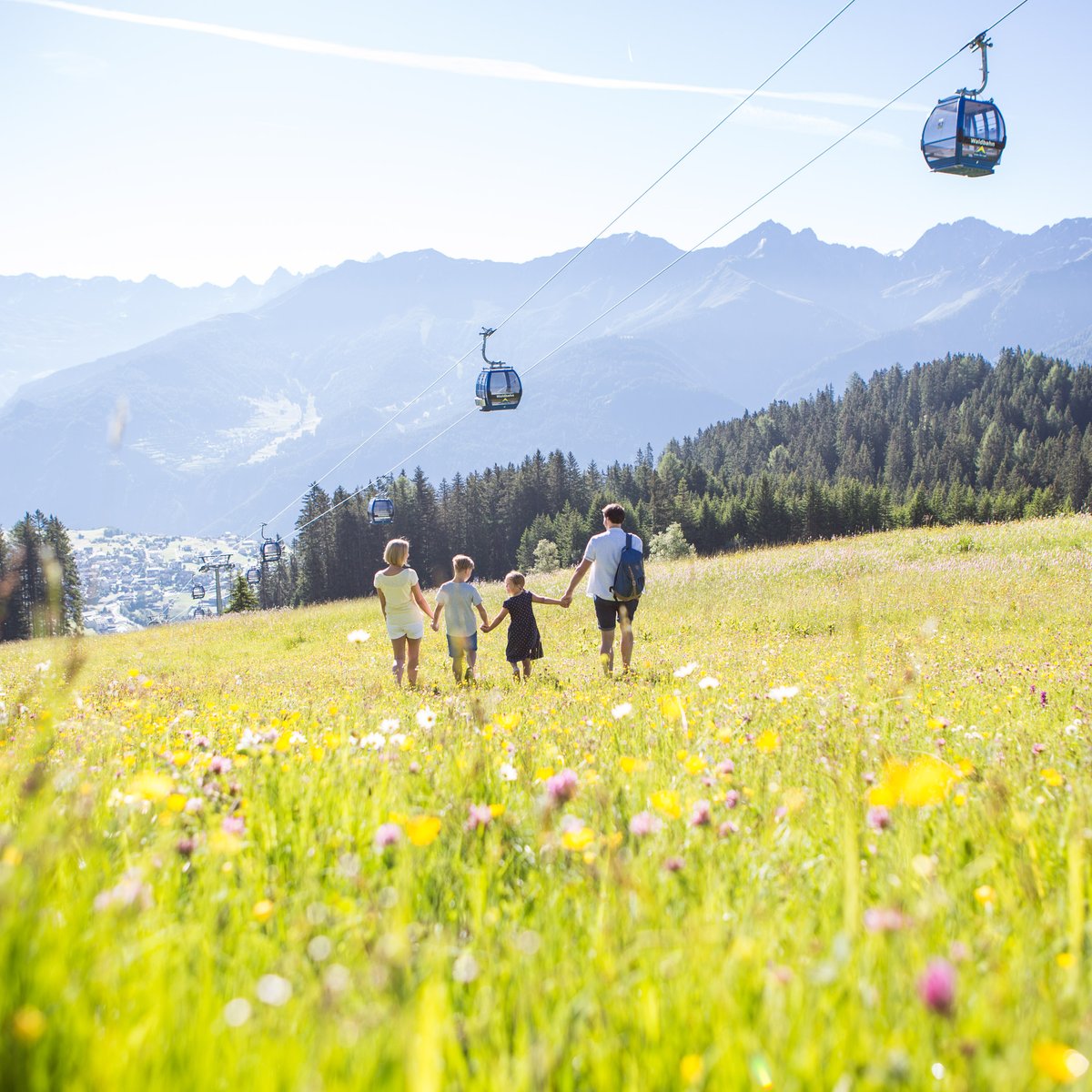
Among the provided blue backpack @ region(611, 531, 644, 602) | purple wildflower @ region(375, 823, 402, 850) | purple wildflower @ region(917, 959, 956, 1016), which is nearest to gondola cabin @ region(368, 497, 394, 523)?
blue backpack @ region(611, 531, 644, 602)

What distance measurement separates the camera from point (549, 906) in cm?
207

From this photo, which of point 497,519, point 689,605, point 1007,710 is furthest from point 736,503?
point 1007,710

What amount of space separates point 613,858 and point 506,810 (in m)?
0.90

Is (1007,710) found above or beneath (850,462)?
beneath

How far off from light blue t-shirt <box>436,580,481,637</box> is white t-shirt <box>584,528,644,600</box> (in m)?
1.70

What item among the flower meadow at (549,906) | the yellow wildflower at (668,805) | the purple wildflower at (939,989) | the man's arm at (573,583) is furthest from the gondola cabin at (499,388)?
the purple wildflower at (939,989)

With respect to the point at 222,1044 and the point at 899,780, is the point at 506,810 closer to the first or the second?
the point at 899,780

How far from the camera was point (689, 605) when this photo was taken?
71.7 feet

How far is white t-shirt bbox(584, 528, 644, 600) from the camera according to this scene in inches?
437

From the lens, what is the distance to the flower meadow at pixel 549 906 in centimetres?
121

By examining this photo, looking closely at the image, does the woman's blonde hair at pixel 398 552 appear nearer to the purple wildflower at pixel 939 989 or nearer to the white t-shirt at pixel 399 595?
the white t-shirt at pixel 399 595

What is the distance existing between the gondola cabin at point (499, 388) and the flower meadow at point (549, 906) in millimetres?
20021

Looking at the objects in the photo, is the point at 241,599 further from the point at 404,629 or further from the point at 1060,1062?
the point at 1060,1062

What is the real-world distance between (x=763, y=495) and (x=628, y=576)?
9706 cm
